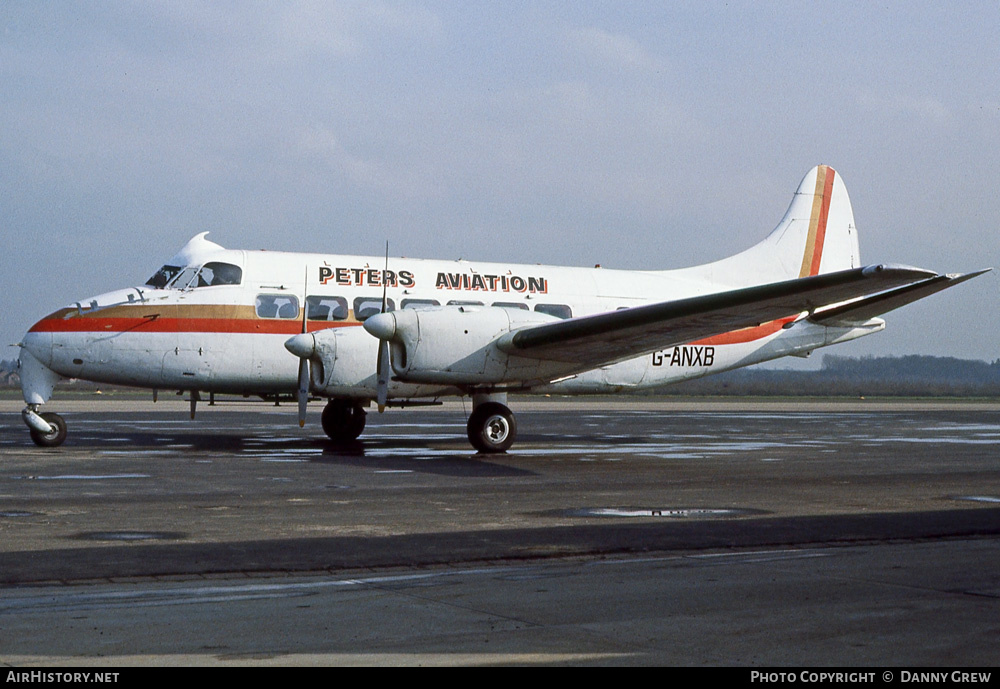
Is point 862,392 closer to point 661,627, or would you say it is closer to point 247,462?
point 247,462

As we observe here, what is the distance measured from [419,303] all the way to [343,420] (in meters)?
3.27

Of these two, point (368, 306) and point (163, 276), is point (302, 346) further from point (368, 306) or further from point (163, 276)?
point (163, 276)

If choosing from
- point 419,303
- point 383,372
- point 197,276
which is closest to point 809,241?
point 419,303

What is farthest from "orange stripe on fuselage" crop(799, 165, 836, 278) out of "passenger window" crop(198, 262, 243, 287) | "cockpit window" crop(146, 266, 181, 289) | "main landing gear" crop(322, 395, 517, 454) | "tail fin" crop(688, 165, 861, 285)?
"cockpit window" crop(146, 266, 181, 289)

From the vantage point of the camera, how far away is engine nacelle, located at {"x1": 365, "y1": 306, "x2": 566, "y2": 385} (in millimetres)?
18219

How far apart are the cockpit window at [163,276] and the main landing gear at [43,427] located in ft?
10.0

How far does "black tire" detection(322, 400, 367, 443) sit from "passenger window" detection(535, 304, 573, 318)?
436 centimetres

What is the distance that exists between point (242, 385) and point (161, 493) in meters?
7.46

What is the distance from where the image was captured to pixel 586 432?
28734 mm

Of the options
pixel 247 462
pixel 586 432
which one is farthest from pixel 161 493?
pixel 586 432

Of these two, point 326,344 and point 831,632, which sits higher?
point 326,344

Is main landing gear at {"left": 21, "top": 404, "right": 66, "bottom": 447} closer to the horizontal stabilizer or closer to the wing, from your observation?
the wing

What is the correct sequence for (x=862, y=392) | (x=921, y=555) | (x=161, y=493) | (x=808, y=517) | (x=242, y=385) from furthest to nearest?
1. (x=862, y=392)
2. (x=242, y=385)
3. (x=161, y=493)
4. (x=808, y=517)
5. (x=921, y=555)

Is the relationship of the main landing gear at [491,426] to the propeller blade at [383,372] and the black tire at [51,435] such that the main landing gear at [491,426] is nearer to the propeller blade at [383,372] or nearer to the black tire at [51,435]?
the propeller blade at [383,372]
